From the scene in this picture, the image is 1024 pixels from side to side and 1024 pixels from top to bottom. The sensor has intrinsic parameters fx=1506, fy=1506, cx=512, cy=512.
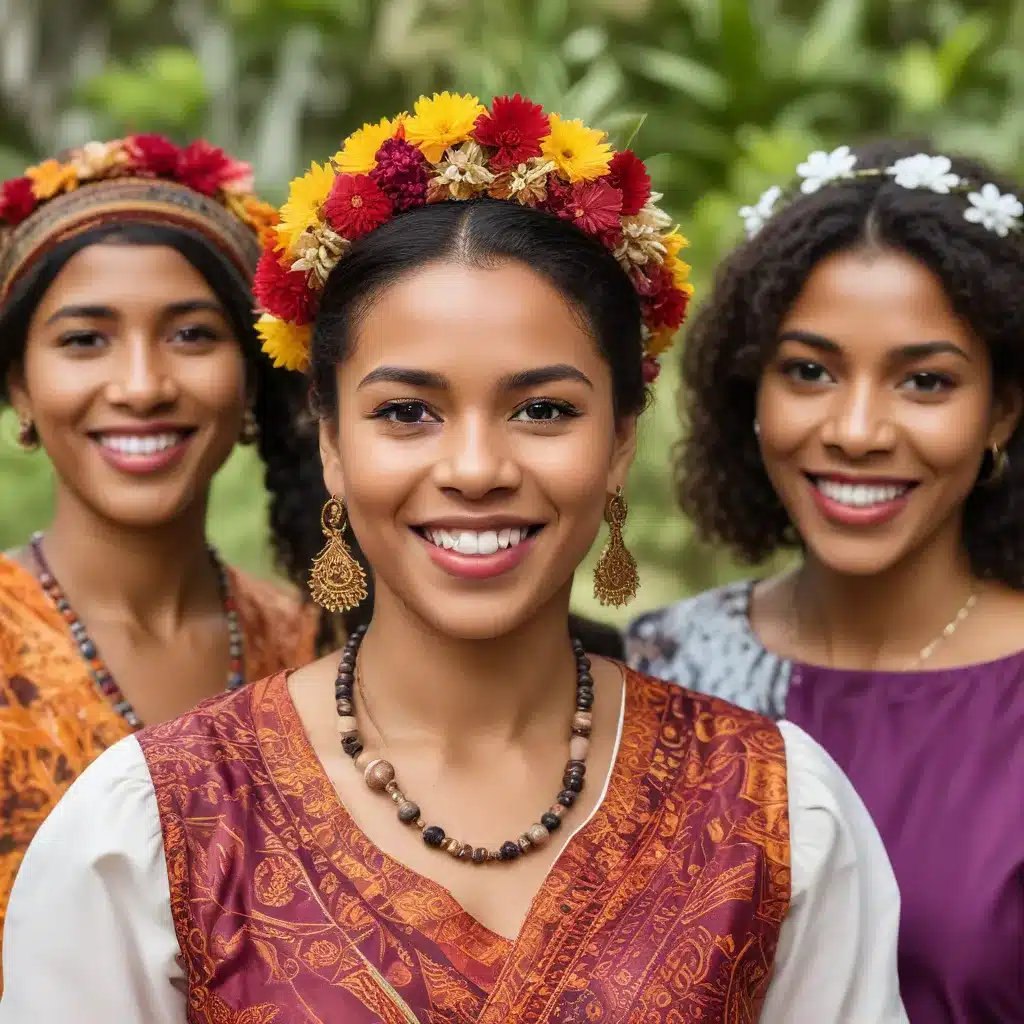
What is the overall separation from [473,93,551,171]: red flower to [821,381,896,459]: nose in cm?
93

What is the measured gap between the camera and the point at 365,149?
7.39 feet

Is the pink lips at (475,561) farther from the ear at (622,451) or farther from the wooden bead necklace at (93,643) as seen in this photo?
the wooden bead necklace at (93,643)

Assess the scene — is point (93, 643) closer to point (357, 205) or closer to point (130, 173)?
point (130, 173)

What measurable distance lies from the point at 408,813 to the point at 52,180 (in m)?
1.66

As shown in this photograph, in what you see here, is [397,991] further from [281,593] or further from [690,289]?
[281,593]

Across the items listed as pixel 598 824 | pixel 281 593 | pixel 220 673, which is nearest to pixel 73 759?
pixel 220 673

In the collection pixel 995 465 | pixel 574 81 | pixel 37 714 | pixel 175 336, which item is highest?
pixel 574 81

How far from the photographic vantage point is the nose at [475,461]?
2.07 m

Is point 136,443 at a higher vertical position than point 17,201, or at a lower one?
lower

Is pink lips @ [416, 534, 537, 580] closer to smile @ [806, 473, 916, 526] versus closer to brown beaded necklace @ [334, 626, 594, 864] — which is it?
brown beaded necklace @ [334, 626, 594, 864]

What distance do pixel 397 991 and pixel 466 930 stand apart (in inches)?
5.2

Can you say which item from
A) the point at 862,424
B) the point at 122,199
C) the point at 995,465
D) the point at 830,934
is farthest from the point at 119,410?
the point at 995,465

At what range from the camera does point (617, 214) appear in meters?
2.30

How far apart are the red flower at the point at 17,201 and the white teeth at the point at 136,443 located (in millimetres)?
531
